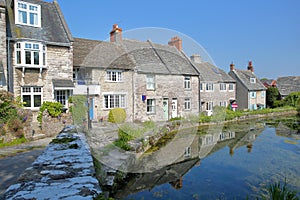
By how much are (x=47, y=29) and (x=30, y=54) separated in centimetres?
250

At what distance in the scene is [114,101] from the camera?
53.4 feet

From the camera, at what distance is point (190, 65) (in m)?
22.6

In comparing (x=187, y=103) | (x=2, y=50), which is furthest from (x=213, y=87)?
(x=2, y=50)

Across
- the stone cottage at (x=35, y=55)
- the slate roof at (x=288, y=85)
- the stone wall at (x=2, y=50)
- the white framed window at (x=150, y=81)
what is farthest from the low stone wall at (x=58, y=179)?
the slate roof at (x=288, y=85)

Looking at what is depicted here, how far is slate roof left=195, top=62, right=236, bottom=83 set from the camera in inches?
956

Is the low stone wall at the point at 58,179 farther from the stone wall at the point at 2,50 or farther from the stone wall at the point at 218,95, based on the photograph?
the stone wall at the point at 218,95

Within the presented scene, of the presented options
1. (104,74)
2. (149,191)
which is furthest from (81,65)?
(149,191)

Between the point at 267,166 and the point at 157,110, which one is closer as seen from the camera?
the point at 267,166

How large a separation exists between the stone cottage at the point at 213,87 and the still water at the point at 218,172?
37.4ft

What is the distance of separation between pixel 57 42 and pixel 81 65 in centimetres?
235

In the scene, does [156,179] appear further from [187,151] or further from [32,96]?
[32,96]

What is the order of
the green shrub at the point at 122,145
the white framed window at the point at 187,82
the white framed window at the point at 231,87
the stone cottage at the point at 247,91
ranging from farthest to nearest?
the stone cottage at the point at 247,91 < the white framed window at the point at 231,87 < the white framed window at the point at 187,82 < the green shrub at the point at 122,145

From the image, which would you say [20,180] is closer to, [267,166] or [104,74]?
[267,166]

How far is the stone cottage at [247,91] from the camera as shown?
1165 inches
